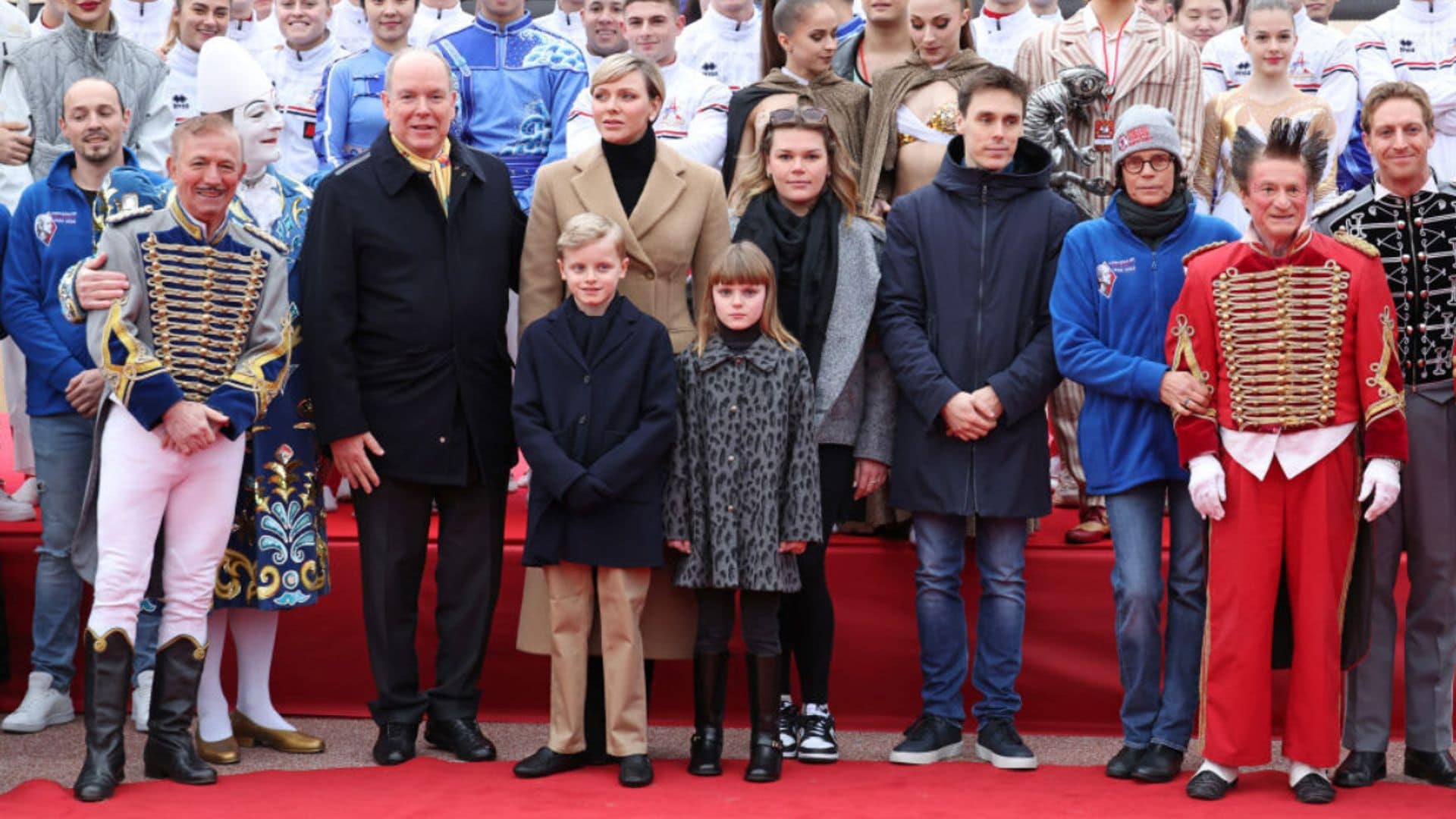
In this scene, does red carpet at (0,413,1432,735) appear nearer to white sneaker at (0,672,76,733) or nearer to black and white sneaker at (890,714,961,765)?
white sneaker at (0,672,76,733)

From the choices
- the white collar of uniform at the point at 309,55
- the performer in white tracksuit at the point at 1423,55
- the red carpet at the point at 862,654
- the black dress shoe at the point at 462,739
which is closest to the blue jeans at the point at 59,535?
the red carpet at the point at 862,654

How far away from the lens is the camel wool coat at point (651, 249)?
17.1 ft

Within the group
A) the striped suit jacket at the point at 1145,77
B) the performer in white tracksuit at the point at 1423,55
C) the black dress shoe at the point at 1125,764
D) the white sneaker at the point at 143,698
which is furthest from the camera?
the performer in white tracksuit at the point at 1423,55

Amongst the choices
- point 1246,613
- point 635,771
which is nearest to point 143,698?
point 635,771

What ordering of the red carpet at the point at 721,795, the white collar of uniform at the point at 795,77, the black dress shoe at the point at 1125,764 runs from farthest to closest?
1. the white collar of uniform at the point at 795,77
2. the black dress shoe at the point at 1125,764
3. the red carpet at the point at 721,795

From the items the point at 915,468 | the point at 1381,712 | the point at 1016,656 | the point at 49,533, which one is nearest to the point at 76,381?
the point at 49,533

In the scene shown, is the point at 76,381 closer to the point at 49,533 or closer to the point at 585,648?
the point at 49,533

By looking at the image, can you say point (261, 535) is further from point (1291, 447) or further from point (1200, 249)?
point (1291, 447)

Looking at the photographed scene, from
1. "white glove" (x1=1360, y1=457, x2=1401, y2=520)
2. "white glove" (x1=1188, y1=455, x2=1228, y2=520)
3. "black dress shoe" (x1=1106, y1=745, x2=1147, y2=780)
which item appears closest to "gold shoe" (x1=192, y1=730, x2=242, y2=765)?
"black dress shoe" (x1=1106, y1=745, x2=1147, y2=780)

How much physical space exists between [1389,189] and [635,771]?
2.55m

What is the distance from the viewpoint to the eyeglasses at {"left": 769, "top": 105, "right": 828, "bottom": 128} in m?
5.19

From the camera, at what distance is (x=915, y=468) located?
17.2 ft

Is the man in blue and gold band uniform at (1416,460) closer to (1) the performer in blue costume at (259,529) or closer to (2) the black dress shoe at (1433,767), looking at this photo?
(2) the black dress shoe at (1433,767)

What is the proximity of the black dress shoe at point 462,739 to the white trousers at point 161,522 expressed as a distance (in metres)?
0.70
